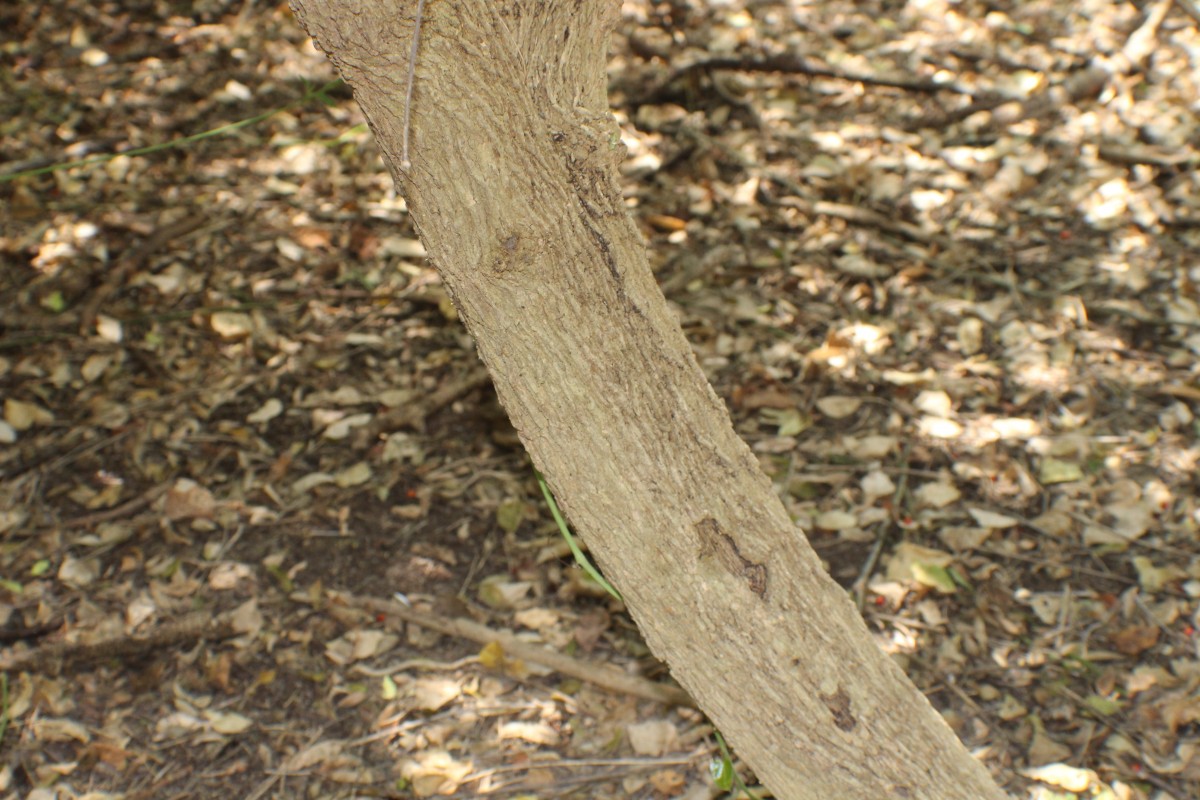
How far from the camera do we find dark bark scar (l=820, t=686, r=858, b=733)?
1711 millimetres

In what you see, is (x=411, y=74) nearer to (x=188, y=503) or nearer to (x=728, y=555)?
(x=728, y=555)

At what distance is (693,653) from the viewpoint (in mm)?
1705

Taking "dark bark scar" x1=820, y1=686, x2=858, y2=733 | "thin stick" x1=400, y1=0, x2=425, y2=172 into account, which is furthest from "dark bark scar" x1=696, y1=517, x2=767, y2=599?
"thin stick" x1=400, y1=0, x2=425, y2=172

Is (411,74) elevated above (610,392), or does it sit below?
above

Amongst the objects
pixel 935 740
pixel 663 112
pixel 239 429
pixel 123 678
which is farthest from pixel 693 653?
pixel 663 112

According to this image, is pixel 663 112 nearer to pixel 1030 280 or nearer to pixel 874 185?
pixel 874 185

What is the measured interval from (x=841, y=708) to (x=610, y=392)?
0.66 metres

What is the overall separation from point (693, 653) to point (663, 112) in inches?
139

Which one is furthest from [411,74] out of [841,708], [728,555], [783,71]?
[783,71]

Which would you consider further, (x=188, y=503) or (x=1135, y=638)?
(x=188, y=503)

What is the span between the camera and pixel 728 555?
1.64 meters

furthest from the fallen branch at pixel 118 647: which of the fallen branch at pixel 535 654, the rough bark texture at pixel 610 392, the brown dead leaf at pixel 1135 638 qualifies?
the brown dead leaf at pixel 1135 638

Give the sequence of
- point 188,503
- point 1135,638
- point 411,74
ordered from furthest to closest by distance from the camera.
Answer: point 188,503 < point 1135,638 < point 411,74

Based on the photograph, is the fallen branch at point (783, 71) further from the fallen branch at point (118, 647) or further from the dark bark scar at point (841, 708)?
the dark bark scar at point (841, 708)
